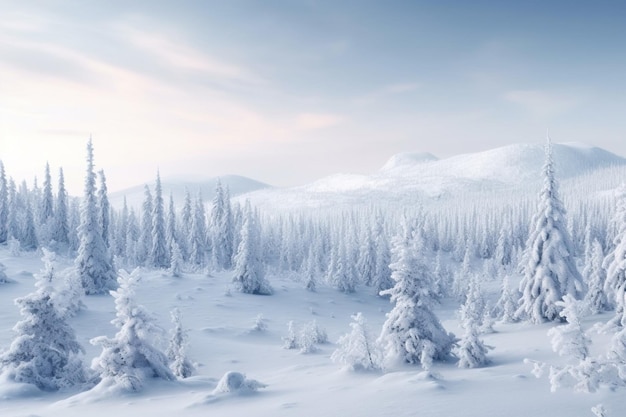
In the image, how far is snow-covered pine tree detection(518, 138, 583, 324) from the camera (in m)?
27.2

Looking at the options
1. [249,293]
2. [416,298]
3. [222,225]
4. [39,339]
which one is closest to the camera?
[39,339]

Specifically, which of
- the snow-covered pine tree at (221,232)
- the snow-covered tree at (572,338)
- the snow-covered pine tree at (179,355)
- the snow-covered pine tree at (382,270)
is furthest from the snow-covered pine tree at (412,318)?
the snow-covered pine tree at (221,232)

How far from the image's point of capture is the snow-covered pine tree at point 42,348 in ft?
55.5

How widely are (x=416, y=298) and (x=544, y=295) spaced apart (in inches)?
508

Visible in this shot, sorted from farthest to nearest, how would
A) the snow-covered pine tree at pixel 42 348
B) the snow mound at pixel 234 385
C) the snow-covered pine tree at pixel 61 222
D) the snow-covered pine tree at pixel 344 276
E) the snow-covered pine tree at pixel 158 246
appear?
the snow-covered pine tree at pixel 61 222
the snow-covered pine tree at pixel 158 246
the snow-covered pine tree at pixel 344 276
the snow-covered pine tree at pixel 42 348
the snow mound at pixel 234 385

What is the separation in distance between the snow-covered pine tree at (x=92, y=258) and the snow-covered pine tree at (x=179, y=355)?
21017 mm

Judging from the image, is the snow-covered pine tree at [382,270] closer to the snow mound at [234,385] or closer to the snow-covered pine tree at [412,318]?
the snow-covered pine tree at [412,318]

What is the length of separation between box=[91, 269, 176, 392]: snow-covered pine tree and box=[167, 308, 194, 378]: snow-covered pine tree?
6053 mm

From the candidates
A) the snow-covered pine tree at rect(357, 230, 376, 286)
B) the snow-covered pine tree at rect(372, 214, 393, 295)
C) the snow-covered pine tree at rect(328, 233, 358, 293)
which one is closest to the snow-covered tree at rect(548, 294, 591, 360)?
the snow-covered pine tree at rect(328, 233, 358, 293)

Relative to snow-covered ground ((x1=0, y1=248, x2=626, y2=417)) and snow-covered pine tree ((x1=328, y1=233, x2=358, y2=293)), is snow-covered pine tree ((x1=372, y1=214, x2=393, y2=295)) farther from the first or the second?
snow-covered ground ((x1=0, y1=248, x2=626, y2=417))

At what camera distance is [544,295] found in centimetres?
2739

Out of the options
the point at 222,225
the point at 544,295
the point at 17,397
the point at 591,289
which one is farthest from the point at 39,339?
the point at 222,225

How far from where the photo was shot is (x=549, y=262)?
2748cm

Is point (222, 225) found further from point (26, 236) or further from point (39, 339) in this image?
point (39, 339)
